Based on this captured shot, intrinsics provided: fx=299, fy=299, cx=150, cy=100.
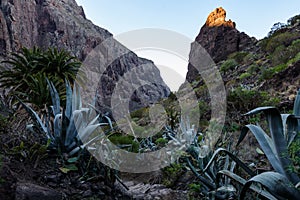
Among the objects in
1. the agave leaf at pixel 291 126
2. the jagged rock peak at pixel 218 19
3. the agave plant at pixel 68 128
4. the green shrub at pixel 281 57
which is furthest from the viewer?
the jagged rock peak at pixel 218 19

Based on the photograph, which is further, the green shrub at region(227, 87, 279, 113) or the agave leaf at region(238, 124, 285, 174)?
the green shrub at region(227, 87, 279, 113)

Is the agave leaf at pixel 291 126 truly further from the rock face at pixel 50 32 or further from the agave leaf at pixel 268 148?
the rock face at pixel 50 32

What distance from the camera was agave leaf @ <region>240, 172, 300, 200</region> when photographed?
1.48 m

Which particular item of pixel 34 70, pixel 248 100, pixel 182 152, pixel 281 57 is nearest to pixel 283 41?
pixel 281 57

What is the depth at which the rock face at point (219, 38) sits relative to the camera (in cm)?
2805

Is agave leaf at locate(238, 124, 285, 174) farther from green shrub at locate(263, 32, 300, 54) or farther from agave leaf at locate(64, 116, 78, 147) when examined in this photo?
green shrub at locate(263, 32, 300, 54)

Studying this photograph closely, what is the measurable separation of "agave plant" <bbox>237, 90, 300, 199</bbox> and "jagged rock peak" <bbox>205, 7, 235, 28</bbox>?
30749mm

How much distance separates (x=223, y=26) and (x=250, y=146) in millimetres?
27469

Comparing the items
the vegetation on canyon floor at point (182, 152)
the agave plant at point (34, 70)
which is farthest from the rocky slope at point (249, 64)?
the agave plant at point (34, 70)

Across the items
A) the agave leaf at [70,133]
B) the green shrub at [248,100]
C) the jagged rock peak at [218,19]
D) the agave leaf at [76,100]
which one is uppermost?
the jagged rock peak at [218,19]

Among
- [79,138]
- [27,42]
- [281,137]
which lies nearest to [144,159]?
[79,138]

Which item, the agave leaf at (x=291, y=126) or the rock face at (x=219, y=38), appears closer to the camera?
the agave leaf at (x=291, y=126)

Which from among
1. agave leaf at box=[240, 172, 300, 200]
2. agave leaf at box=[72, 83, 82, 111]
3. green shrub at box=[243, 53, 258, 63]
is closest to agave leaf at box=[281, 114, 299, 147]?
agave leaf at box=[240, 172, 300, 200]

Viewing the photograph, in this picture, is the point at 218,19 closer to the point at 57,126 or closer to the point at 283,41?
the point at 283,41
